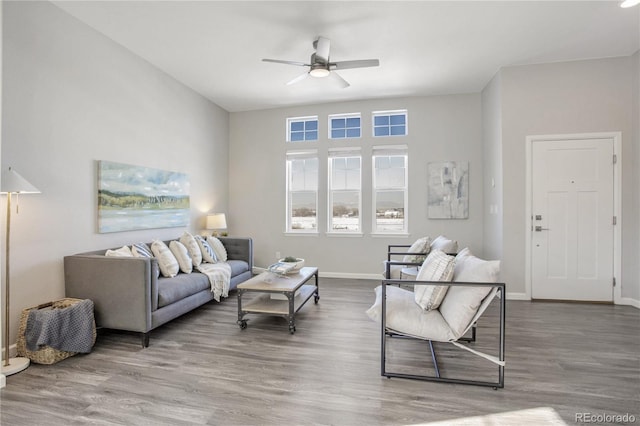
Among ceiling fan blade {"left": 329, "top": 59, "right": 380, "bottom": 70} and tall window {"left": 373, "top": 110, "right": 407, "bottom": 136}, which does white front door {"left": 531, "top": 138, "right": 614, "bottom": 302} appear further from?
ceiling fan blade {"left": 329, "top": 59, "right": 380, "bottom": 70}

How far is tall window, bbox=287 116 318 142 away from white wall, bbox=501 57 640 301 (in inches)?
120

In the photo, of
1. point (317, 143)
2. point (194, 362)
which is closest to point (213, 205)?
point (317, 143)

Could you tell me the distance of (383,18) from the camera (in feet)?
10.1

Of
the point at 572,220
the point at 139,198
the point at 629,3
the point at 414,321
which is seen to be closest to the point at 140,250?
the point at 139,198

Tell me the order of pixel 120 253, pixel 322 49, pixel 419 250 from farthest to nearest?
pixel 419 250 < pixel 322 49 < pixel 120 253

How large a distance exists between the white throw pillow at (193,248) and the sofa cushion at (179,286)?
287 mm

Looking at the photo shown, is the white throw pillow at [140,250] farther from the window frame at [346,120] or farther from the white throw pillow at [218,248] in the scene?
the window frame at [346,120]

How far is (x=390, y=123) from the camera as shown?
548cm

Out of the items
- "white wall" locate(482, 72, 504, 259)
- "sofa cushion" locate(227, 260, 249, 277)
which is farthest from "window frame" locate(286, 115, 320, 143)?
"white wall" locate(482, 72, 504, 259)

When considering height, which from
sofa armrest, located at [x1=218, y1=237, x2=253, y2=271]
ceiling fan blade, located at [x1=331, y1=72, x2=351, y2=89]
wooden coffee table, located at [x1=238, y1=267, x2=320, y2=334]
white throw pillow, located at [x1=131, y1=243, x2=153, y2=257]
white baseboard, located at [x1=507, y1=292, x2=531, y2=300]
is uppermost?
ceiling fan blade, located at [x1=331, y1=72, x2=351, y2=89]

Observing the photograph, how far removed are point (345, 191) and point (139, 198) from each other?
3.28 m

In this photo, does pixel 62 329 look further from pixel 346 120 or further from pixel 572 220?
pixel 572 220

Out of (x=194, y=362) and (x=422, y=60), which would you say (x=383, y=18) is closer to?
(x=422, y=60)

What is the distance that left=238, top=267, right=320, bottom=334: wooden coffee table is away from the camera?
3.07 meters
